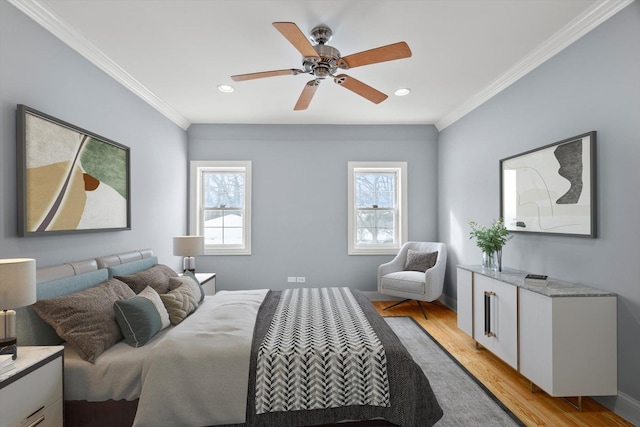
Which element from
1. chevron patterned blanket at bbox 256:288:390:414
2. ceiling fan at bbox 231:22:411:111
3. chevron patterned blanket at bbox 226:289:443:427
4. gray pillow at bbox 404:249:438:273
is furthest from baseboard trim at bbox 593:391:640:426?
ceiling fan at bbox 231:22:411:111

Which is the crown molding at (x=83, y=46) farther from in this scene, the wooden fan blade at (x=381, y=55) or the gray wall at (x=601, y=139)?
the gray wall at (x=601, y=139)

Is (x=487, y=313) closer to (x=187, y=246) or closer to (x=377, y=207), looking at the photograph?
(x=377, y=207)

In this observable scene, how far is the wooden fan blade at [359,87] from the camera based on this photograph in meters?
2.54

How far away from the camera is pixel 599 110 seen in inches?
90.2

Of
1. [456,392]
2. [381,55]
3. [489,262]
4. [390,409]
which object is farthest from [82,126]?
[489,262]

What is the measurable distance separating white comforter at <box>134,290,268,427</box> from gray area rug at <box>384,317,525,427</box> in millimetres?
1359

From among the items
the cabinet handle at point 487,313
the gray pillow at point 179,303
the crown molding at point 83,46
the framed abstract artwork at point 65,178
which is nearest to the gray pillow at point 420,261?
the cabinet handle at point 487,313

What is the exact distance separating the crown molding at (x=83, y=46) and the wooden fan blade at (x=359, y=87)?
204cm

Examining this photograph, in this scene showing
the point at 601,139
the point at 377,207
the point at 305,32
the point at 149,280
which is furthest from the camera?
the point at 377,207

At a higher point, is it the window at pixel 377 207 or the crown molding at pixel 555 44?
the crown molding at pixel 555 44

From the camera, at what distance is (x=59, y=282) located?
210 centimetres

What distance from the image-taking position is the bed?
1747 millimetres

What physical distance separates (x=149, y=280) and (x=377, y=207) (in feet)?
11.2

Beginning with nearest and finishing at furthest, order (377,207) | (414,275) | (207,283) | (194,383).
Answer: (194,383) → (207,283) → (414,275) → (377,207)
